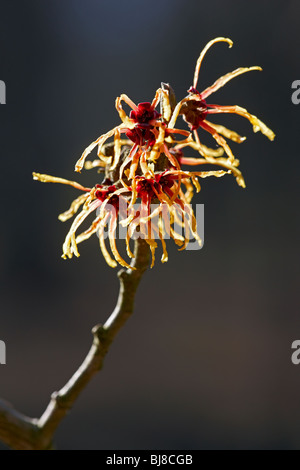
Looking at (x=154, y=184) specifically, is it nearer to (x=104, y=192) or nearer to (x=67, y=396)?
(x=104, y=192)

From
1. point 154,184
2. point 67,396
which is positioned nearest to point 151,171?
point 154,184

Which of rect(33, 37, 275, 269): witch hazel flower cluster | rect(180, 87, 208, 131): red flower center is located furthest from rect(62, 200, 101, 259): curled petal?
rect(180, 87, 208, 131): red flower center

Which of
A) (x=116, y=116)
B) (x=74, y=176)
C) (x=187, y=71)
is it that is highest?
(x=187, y=71)

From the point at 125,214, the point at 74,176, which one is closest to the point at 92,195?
the point at 125,214

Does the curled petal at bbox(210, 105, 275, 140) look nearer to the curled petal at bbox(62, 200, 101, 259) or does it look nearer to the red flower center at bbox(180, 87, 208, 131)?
the red flower center at bbox(180, 87, 208, 131)

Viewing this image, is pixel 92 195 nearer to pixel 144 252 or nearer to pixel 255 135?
pixel 144 252

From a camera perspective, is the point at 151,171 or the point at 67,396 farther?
the point at 67,396

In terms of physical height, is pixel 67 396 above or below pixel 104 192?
below

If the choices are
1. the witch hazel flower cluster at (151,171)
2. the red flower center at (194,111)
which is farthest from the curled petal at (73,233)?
the red flower center at (194,111)
